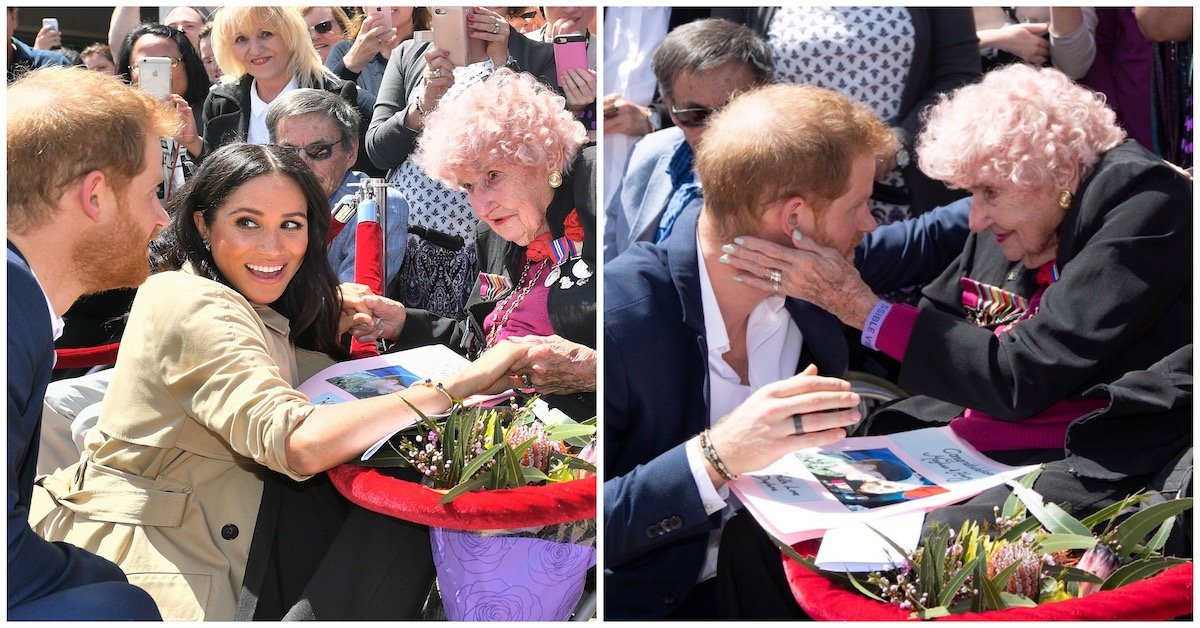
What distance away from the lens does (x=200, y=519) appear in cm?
246

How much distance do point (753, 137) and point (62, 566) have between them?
1664 millimetres

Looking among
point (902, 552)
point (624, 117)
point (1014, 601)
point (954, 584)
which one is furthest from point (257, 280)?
point (1014, 601)

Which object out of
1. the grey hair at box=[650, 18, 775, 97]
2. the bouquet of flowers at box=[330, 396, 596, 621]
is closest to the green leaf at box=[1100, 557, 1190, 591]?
the bouquet of flowers at box=[330, 396, 596, 621]

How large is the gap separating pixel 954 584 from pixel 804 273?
729 mm

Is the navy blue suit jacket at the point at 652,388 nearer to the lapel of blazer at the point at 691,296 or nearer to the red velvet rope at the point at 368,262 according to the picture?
the lapel of blazer at the point at 691,296

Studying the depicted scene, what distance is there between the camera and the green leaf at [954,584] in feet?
7.05

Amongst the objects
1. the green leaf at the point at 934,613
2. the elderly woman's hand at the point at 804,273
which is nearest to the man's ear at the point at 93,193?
the elderly woman's hand at the point at 804,273

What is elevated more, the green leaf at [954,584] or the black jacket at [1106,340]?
the black jacket at [1106,340]

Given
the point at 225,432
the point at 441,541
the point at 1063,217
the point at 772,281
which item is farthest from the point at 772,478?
the point at 225,432

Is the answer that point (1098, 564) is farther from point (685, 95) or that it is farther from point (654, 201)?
point (685, 95)

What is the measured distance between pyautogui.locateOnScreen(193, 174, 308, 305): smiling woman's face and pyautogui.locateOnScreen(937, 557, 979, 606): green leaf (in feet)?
5.04

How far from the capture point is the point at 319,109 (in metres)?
2.68

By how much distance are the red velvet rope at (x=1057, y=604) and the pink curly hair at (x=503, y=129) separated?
40.5 inches

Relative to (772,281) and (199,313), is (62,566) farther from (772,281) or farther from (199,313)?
(772,281)
